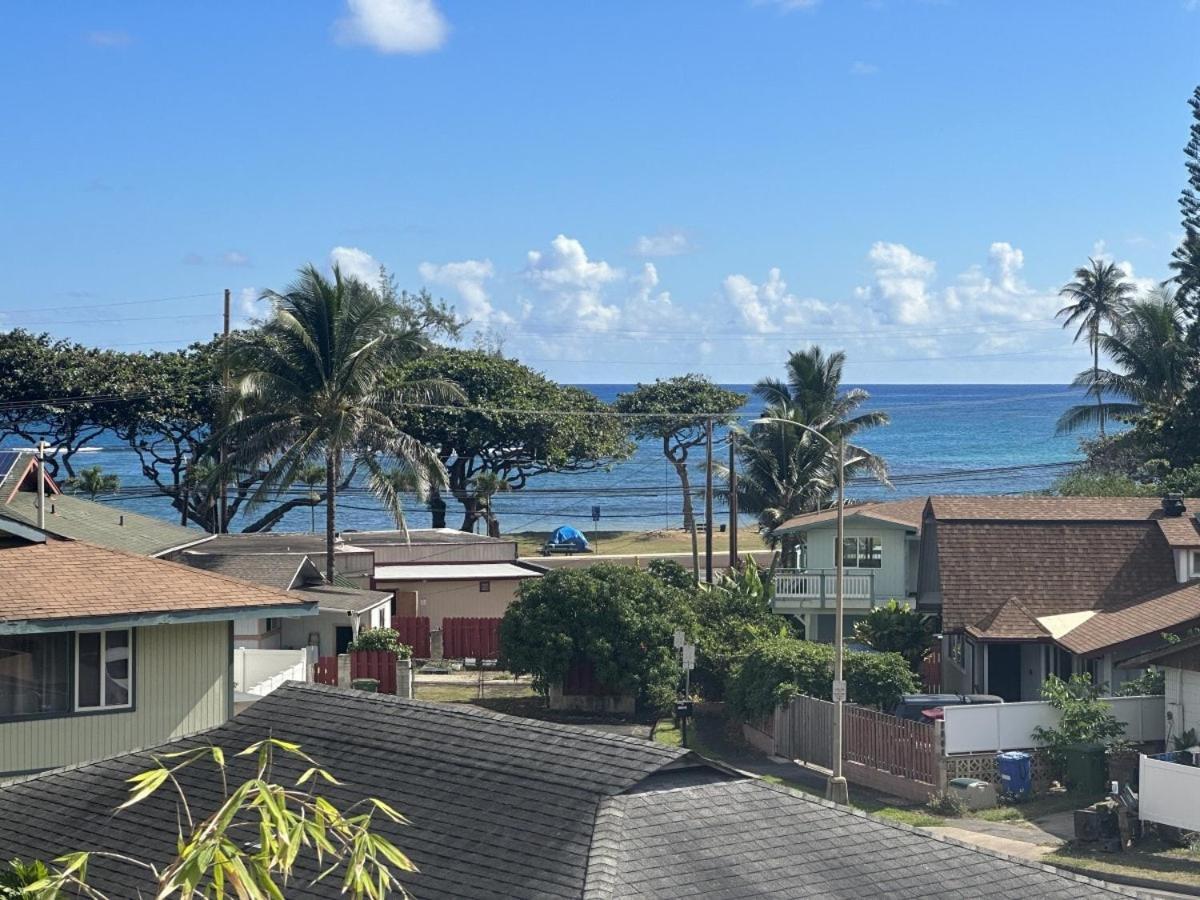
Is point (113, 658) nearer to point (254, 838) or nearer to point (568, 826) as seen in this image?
point (254, 838)

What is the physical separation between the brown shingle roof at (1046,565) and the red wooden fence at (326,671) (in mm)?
14448

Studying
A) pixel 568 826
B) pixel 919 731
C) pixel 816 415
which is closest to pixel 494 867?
pixel 568 826

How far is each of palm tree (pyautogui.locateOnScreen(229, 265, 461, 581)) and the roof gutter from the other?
67.9 ft

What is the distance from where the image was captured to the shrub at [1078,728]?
28.0m

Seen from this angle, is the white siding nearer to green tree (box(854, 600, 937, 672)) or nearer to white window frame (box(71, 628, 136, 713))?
white window frame (box(71, 628, 136, 713))

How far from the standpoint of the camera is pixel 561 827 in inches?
478

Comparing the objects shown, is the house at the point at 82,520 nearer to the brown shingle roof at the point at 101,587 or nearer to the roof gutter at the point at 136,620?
the brown shingle roof at the point at 101,587

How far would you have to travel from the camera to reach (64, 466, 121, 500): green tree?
201 feet

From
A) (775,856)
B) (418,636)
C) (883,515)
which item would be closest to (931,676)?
(883,515)

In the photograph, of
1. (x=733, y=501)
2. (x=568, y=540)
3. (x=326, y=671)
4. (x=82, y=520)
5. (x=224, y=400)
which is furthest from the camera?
(x=568, y=540)

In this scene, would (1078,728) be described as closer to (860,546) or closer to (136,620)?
(136,620)

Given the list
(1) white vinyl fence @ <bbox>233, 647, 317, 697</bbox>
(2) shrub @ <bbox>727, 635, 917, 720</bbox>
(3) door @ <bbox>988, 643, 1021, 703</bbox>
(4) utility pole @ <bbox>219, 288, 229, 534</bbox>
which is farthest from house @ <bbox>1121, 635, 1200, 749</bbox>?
(4) utility pole @ <bbox>219, 288, 229, 534</bbox>

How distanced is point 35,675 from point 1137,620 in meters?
22.7

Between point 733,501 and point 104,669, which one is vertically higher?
point 733,501
